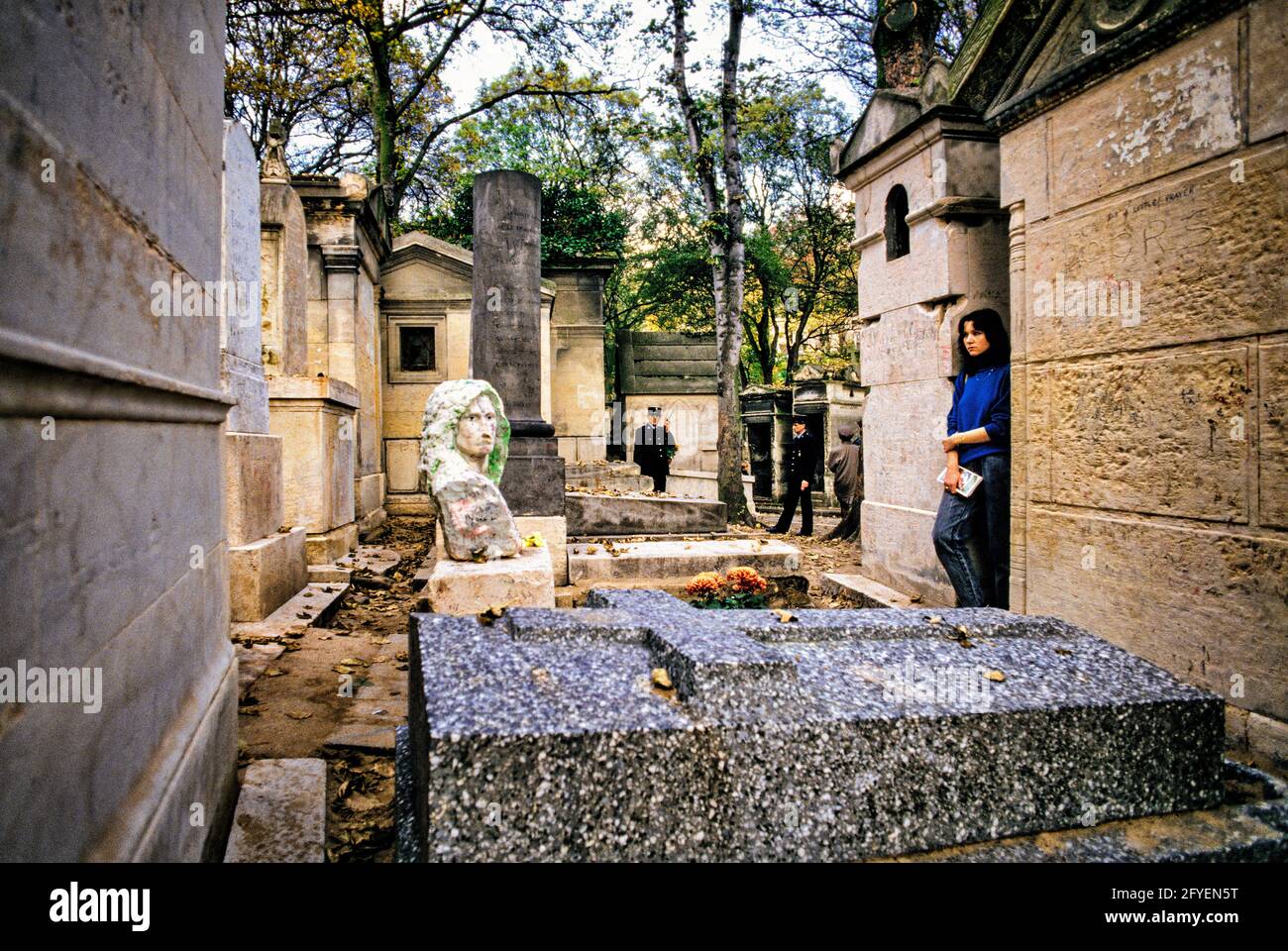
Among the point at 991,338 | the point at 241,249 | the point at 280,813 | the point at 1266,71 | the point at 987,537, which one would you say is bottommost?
the point at 280,813

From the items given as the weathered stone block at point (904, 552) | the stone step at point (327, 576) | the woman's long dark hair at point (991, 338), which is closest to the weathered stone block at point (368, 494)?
the stone step at point (327, 576)

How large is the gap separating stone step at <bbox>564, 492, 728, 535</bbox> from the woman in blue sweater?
496cm

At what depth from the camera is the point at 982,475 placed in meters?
4.51

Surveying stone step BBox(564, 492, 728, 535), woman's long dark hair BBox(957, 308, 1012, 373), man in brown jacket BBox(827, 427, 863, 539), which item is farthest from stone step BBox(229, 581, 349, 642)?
man in brown jacket BBox(827, 427, 863, 539)

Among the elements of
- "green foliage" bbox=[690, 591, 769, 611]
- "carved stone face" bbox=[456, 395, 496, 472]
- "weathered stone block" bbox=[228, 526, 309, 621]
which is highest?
"carved stone face" bbox=[456, 395, 496, 472]

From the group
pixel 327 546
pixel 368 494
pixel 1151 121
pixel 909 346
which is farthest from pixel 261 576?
pixel 368 494

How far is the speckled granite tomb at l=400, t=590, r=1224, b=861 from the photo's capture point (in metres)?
1.42

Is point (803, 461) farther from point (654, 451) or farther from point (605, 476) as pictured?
point (654, 451)

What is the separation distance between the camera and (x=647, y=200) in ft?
87.4

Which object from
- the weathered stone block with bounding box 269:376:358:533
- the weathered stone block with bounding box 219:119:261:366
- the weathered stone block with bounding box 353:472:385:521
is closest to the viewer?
the weathered stone block with bounding box 219:119:261:366

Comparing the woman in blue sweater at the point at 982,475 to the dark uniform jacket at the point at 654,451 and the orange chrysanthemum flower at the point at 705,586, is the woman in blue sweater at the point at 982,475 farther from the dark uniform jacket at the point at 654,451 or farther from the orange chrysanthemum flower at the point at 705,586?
the dark uniform jacket at the point at 654,451

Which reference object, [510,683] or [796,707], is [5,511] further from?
[796,707]

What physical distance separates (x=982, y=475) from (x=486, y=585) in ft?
10.3

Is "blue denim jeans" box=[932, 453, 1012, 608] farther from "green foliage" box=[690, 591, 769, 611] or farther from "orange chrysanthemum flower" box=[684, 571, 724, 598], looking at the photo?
"orange chrysanthemum flower" box=[684, 571, 724, 598]
